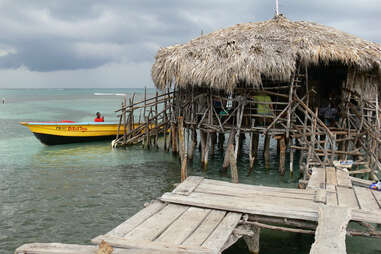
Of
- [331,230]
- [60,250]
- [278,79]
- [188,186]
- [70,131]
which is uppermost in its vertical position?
[278,79]

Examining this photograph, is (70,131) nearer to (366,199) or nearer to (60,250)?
(60,250)

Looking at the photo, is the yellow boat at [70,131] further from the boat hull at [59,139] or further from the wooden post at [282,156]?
the wooden post at [282,156]

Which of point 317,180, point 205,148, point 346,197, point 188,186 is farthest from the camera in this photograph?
point 205,148

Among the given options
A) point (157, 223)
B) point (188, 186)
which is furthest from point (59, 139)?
point (157, 223)

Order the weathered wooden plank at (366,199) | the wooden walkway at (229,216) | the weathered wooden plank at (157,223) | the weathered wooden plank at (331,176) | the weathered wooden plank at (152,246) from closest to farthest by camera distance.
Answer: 1. the weathered wooden plank at (152,246)
2. the wooden walkway at (229,216)
3. the weathered wooden plank at (157,223)
4. the weathered wooden plank at (366,199)
5. the weathered wooden plank at (331,176)

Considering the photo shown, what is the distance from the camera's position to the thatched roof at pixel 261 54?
11141 millimetres

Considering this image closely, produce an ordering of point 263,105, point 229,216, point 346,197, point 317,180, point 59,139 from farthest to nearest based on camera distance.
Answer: point 59,139 < point 263,105 < point 317,180 < point 346,197 < point 229,216

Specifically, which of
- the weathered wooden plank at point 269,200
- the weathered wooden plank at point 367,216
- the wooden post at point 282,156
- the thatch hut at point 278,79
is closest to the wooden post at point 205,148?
the thatch hut at point 278,79

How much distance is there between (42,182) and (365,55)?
10953mm

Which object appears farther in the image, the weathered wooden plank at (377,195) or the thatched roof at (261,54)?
the thatched roof at (261,54)

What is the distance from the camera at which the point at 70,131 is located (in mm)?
18000

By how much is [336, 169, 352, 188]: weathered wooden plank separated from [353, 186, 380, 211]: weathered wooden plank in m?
0.17

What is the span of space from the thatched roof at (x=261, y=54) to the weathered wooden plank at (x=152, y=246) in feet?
24.3

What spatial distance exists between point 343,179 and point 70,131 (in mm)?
13938
